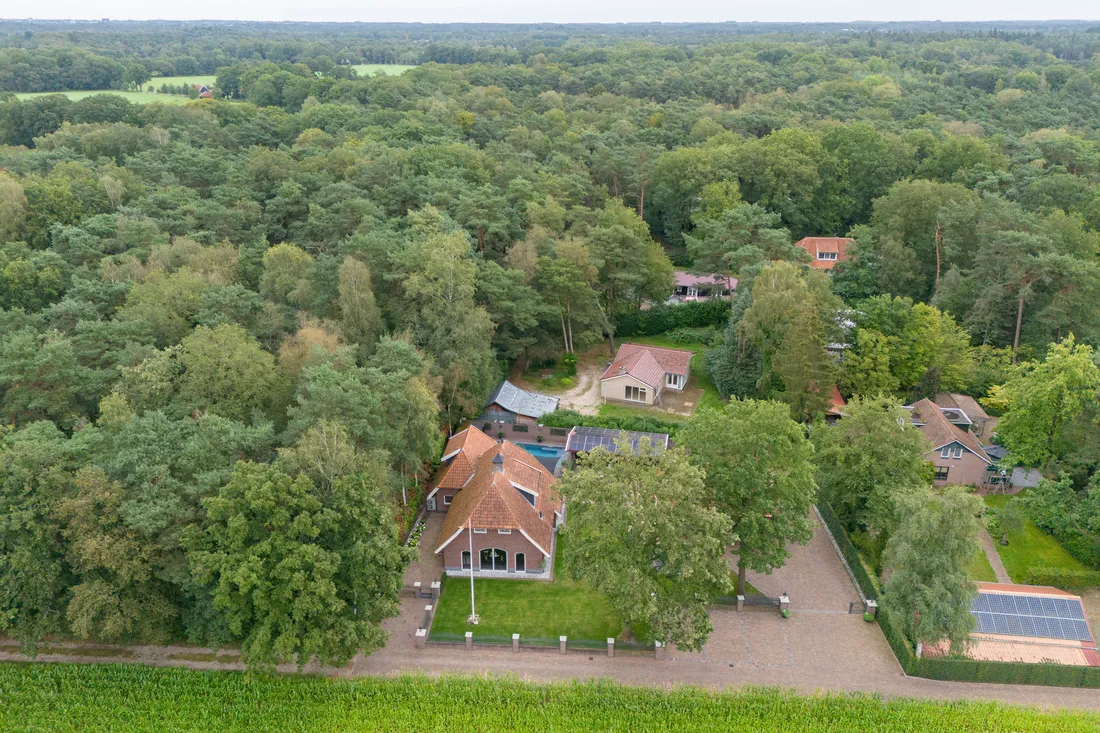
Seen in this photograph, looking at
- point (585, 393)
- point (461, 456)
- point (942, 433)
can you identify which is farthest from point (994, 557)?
point (585, 393)

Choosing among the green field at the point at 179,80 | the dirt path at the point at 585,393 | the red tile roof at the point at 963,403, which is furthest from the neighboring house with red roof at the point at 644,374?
the green field at the point at 179,80

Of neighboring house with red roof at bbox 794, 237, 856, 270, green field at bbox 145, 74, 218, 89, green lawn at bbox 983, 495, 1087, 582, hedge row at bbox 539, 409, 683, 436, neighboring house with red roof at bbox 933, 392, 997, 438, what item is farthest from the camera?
green field at bbox 145, 74, 218, 89

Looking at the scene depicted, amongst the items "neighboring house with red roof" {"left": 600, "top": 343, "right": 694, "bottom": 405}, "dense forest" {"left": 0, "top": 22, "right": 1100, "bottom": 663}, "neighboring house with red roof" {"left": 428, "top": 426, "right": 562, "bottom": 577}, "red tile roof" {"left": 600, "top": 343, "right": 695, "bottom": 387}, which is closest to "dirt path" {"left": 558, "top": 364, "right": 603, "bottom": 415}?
"neighboring house with red roof" {"left": 600, "top": 343, "right": 694, "bottom": 405}

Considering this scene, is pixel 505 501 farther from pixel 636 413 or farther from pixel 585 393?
pixel 585 393

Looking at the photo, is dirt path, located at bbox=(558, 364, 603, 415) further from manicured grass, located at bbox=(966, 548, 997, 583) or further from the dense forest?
manicured grass, located at bbox=(966, 548, 997, 583)

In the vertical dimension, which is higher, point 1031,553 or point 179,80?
point 179,80

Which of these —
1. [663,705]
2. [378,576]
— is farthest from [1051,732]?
[378,576]
